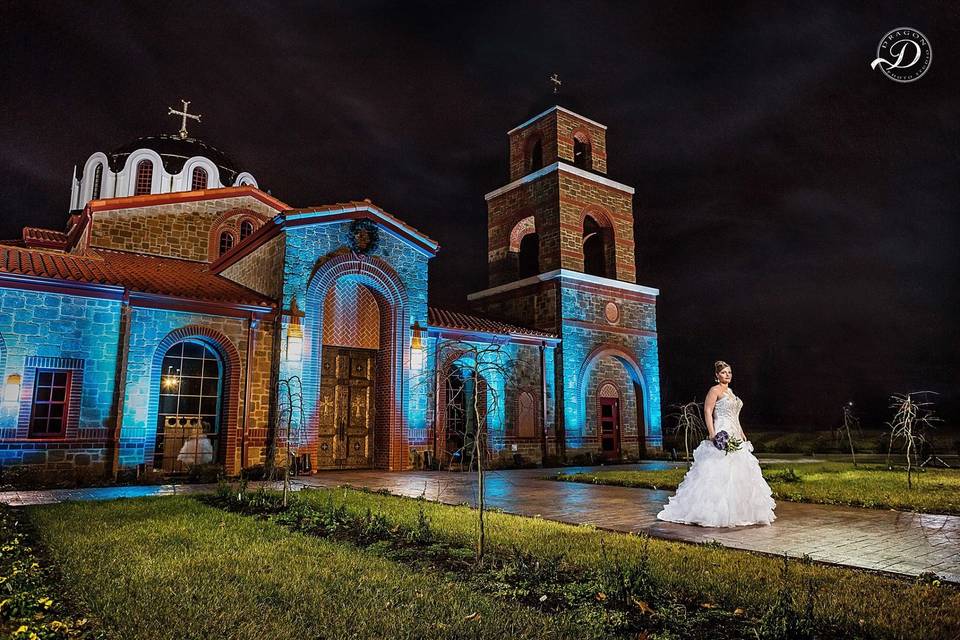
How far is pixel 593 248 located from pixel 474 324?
9073 millimetres

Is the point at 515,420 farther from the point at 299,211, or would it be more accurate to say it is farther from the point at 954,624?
the point at 954,624

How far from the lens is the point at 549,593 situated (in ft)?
15.3

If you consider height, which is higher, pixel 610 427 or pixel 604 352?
pixel 604 352

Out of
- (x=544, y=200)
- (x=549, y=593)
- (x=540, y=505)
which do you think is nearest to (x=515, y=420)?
(x=544, y=200)

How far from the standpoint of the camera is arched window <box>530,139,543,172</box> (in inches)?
1003

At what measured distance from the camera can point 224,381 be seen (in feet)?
50.2

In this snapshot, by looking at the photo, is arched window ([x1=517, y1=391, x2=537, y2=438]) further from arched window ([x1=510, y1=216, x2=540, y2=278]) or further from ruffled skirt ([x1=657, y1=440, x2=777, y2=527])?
ruffled skirt ([x1=657, y1=440, x2=777, y2=527])

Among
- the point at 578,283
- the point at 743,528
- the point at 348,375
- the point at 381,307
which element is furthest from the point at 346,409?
the point at 743,528

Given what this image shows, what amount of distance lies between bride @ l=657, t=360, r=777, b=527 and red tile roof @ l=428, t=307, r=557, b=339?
37.6ft

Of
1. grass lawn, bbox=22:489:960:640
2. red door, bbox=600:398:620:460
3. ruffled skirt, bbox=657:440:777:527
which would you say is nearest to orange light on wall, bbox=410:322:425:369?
red door, bbox=600:398:620:460

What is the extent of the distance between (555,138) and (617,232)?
4.59 metres

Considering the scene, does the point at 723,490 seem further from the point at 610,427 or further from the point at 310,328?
the point at 610,427

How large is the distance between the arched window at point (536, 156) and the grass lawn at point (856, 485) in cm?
1458

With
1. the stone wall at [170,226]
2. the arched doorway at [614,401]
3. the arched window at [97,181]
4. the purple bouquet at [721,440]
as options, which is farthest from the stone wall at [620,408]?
Result: the arched window at [97,181]
